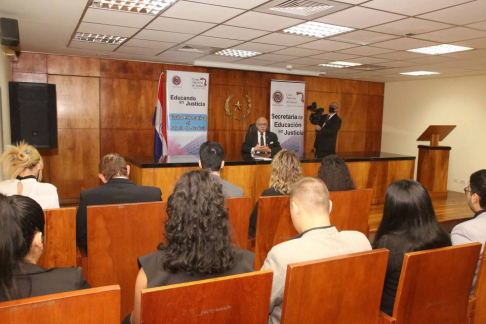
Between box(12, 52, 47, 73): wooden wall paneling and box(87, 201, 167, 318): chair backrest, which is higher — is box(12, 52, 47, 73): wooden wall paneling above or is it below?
above

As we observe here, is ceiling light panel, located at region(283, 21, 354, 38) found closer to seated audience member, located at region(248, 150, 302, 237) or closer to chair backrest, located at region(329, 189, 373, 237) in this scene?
seated audience member, located at region(248, 150, 302, 237)

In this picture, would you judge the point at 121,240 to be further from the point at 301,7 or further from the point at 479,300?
the point at 301,7

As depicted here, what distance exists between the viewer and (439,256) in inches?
65.1

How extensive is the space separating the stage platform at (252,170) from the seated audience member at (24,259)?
212 cm

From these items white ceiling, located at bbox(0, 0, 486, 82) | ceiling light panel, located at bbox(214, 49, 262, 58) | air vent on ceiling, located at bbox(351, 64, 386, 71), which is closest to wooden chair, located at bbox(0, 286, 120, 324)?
white ceiling, located at bbox(0, 0, 486, 82)

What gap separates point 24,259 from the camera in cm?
130

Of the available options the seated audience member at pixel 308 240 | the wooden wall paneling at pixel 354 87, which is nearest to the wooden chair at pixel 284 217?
the seated audience member at pixel 308 240

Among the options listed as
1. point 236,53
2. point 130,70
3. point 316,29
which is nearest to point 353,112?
point 236,53

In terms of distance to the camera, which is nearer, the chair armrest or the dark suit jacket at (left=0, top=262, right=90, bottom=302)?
the dark suit jacket at (left=0, top=262, right=90, bottom=302)

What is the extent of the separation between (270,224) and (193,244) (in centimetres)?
143

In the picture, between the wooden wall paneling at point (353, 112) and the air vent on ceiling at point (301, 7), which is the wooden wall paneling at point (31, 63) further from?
the wooden wall paneling at point (353, 112)

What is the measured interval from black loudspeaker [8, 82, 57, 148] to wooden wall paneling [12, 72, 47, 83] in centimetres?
128

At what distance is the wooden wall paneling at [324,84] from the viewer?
29.4 ft

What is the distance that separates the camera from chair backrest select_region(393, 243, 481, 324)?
1617 mm
